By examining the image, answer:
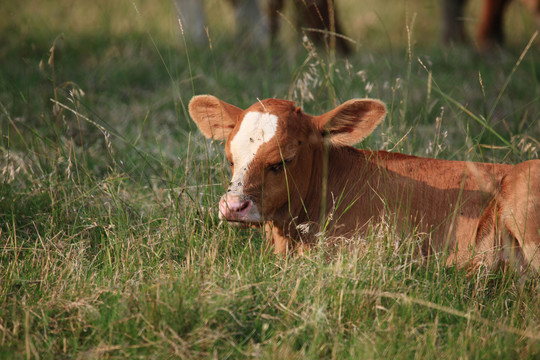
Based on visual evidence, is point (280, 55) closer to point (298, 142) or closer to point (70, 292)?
point (298, 142)

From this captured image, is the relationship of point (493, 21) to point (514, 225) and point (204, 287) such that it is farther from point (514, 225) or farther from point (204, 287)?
point (204, 287)

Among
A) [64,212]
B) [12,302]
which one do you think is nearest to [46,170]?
[64,212]

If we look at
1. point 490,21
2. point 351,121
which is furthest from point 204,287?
point 490,21

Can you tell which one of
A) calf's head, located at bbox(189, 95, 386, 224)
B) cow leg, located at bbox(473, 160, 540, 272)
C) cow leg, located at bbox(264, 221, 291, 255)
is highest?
calf's head, located at bbox(189, 95, 386, 224)

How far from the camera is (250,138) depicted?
139 inches

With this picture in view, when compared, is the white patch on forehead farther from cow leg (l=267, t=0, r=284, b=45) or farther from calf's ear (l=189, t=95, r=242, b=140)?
cow leg (l=267, t=0, r=284, b=45)

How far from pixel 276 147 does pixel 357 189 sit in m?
0.70

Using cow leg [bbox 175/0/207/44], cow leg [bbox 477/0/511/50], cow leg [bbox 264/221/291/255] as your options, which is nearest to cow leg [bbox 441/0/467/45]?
cow leg [bbox 477/0/511/50]

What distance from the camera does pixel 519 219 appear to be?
3547 millimetres

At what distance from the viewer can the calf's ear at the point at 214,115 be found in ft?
12.8

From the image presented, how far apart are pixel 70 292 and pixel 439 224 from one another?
221cm

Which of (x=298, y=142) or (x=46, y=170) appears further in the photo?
(x=46, y=170)

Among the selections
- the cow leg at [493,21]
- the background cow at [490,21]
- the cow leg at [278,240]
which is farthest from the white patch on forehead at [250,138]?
the cow leg at [493,21]

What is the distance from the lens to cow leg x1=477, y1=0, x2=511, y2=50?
410 inches
